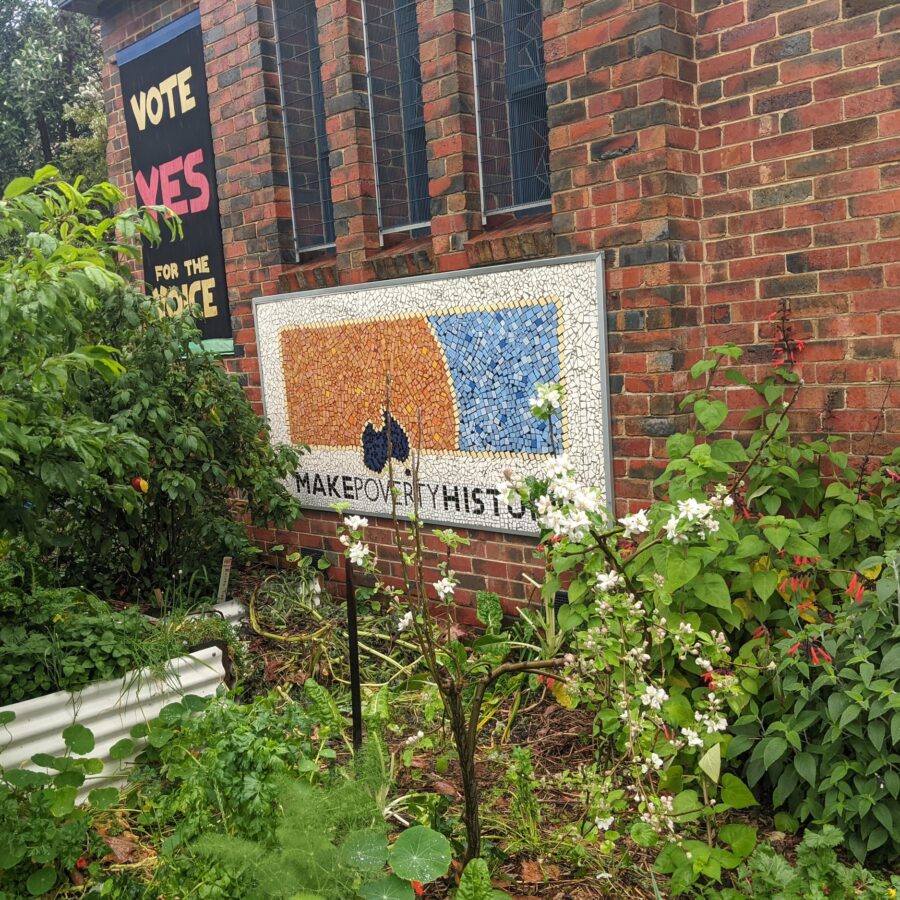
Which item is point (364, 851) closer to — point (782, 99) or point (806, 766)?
point (806, 766)

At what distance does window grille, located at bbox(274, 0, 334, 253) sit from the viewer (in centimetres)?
574

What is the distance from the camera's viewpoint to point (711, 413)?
3.57 metres

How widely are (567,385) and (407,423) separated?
115 cm

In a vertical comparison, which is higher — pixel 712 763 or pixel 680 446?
pixel 680 446

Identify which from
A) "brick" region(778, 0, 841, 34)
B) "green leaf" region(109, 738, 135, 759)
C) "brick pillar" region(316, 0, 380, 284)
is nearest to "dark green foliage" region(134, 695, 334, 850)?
"green leaf" region(109, 738, 135, 759)

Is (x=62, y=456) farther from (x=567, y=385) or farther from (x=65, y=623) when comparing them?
(x=567, y=385)

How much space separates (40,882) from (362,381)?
3094 millimetres

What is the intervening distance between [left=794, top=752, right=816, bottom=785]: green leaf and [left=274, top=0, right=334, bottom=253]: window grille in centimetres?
411

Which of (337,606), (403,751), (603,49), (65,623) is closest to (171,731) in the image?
(65,623)

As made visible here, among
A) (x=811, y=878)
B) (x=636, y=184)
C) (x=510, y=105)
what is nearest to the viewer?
(x=811, y=878)

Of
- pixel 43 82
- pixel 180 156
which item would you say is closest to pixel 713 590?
pixel 180 156

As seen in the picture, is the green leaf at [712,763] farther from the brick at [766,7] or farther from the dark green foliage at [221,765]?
the brick at [766,7]

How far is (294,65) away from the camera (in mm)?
5777

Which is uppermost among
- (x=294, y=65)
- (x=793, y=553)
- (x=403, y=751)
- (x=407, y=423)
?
(x=294, y=65)
